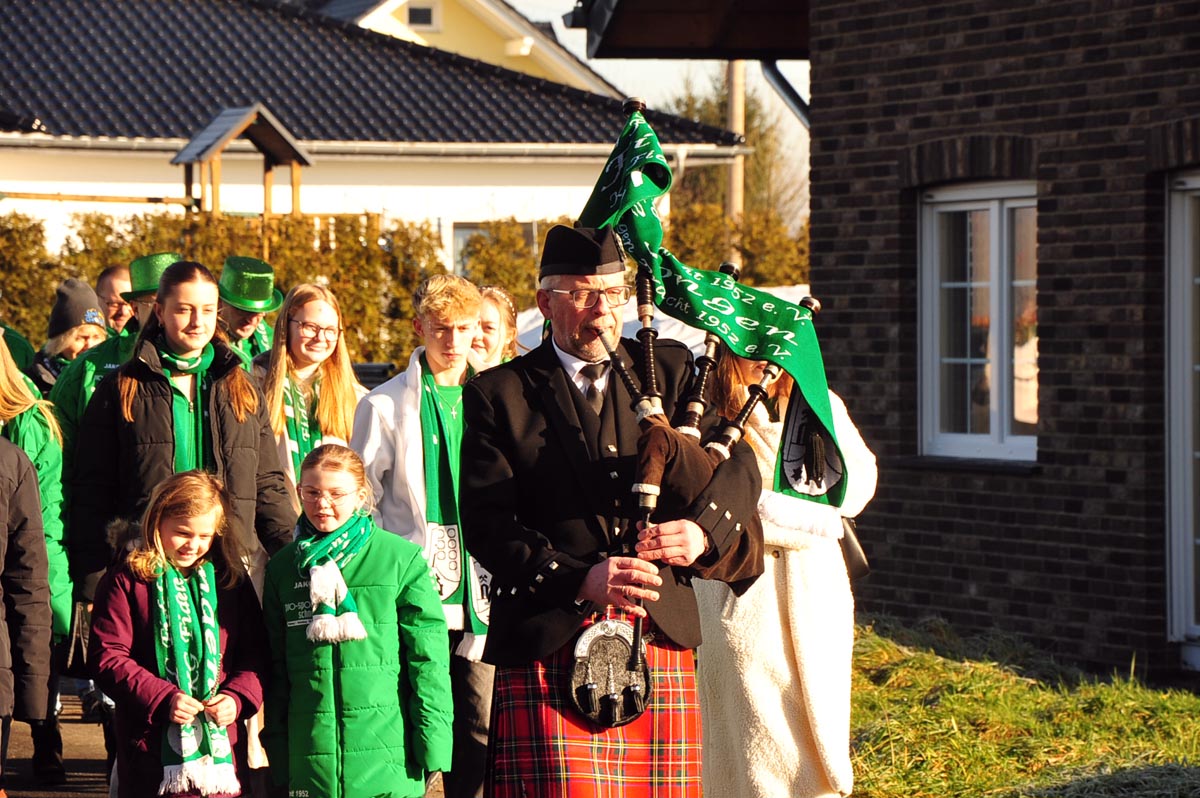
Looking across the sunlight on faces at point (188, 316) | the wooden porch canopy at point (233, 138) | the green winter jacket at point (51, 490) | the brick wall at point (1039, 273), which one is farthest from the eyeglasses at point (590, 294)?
the wooden porch canopy at point (233, 138)

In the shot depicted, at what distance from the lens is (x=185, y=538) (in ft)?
19.5

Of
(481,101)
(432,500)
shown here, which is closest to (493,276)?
(481,101)

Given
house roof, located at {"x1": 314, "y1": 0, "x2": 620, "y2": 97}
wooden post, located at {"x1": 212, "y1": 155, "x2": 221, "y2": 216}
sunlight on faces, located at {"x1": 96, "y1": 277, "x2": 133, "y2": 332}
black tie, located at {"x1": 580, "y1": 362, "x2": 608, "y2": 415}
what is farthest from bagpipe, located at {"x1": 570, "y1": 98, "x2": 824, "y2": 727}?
house roof, located at {"x1": 314, "y1": 0, "x2": 620, "y2": 97}

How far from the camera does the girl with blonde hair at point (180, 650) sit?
18.9 feet

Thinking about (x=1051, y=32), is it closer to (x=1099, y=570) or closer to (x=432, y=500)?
(x=1099, y=570)

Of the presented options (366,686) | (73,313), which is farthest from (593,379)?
(73,313)

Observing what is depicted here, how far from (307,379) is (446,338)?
83 centimetres

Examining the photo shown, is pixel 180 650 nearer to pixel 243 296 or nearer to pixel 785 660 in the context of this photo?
pixel 785 660

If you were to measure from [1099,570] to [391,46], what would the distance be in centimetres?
2549

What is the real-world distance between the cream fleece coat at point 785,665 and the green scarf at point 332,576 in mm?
1109

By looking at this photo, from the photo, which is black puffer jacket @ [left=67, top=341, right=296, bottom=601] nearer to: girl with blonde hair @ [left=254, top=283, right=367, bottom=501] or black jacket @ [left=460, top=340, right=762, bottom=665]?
girl with blonde hair @ [left=254, top=283, right=367, bottom=501]

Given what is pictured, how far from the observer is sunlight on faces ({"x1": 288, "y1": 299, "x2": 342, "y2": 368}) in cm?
752

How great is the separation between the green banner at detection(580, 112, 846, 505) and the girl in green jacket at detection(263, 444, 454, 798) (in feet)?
5.39

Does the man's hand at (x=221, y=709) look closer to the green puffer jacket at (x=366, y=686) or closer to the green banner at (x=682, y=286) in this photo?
the green puffer jacket at (x=366, y=686)
